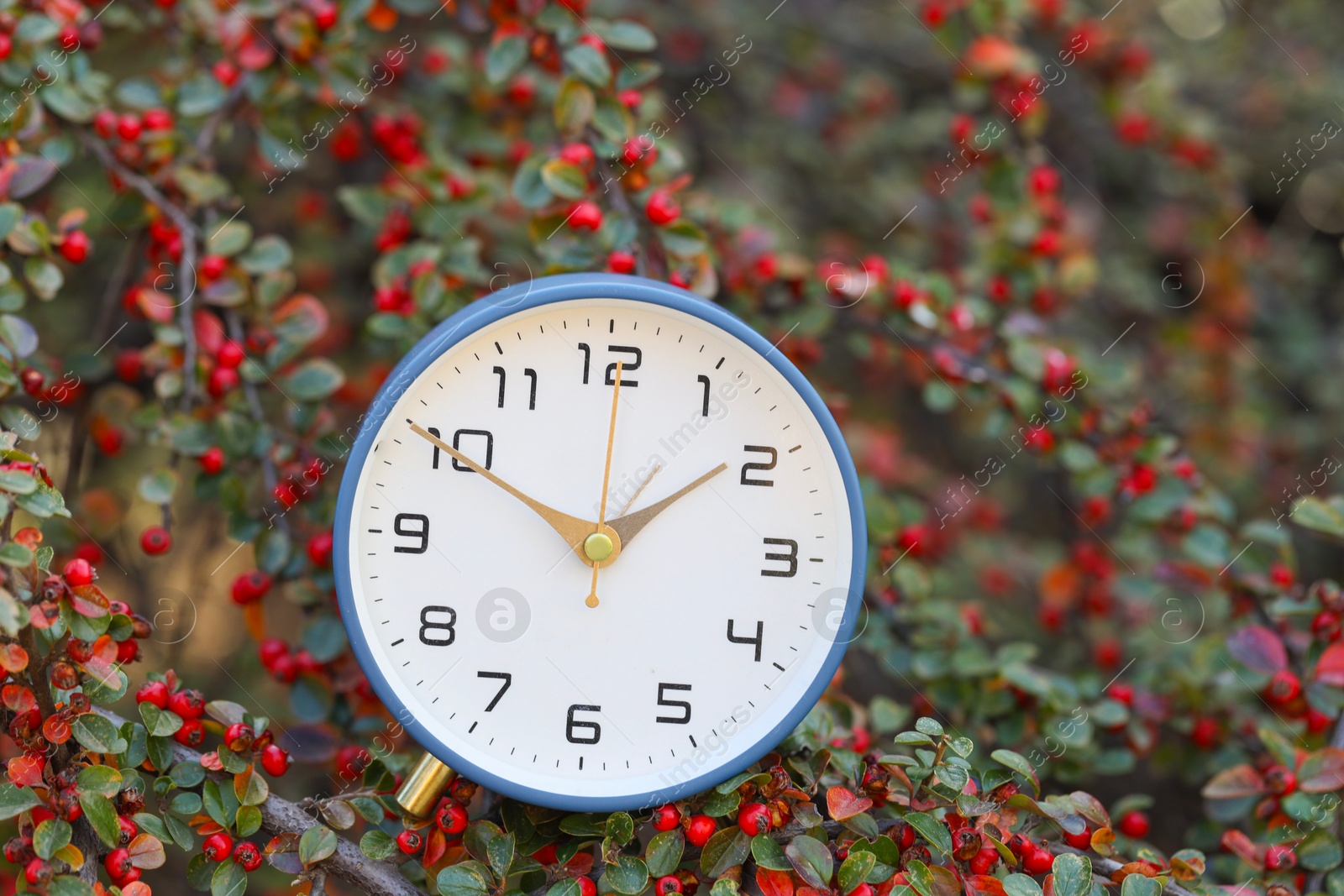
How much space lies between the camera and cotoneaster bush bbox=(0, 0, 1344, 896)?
0.93 meters

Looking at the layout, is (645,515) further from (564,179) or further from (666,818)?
(564,179)

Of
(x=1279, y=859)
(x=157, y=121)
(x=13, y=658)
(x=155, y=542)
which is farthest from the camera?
(x=157, y=121)

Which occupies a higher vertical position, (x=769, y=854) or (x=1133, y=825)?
(x=769, y=854)

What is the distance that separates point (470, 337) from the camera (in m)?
0.91

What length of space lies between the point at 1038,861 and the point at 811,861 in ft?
0.73

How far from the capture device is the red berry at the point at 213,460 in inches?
46.1

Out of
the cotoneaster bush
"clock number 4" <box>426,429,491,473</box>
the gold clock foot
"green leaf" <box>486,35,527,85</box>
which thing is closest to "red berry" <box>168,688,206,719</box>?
the cotoneaster bush

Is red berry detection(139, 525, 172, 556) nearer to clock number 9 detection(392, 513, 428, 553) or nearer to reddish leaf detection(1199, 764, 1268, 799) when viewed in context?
clock number 9 detection(392, 513, 428, 553)

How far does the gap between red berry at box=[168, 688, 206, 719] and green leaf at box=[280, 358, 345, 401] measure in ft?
1.28

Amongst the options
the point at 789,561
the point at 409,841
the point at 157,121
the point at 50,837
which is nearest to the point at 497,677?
the point at 409,841

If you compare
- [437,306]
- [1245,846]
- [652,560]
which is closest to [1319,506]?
[1245,846]

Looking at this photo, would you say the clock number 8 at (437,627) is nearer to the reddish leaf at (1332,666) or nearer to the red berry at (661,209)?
the red berry at (661,209)

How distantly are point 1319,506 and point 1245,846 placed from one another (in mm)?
395

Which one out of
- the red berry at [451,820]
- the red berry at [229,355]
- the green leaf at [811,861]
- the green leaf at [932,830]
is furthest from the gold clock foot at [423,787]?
the red berry at [229,355]
